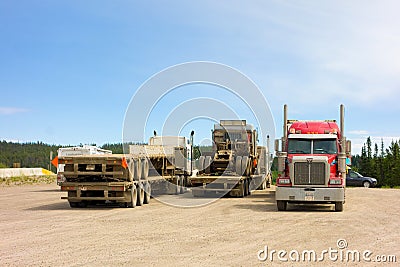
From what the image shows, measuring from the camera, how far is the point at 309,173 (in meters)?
19.3

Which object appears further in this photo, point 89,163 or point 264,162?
point 264,162

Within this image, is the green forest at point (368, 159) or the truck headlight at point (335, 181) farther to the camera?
the green forest at point (368, 159)

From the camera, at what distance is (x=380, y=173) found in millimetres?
110875

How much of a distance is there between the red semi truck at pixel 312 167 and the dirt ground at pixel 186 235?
0.65m

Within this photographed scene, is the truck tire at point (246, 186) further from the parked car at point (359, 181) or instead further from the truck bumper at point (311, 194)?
the parked car at point (359, 181)

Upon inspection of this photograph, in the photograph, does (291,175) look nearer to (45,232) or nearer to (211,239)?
(211,239)

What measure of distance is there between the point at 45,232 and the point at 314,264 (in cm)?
752

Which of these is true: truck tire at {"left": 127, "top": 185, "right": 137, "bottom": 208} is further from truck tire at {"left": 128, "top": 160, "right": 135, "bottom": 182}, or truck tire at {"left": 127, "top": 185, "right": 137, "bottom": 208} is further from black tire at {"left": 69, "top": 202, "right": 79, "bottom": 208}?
black tire at {"left": 69, "top": 202, "right": 79, "bottom": 208}

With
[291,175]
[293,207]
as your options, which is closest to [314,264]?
[291,175]

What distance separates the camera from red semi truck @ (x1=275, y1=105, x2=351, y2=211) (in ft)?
62.8

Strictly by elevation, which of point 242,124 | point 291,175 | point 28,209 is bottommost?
point 28,209

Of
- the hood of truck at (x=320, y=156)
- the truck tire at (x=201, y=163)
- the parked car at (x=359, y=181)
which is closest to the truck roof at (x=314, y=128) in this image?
the hood of truck at (x=320, y=156)

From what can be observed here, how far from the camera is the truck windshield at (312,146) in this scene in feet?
66.0

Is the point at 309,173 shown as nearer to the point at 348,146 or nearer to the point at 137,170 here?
the point at 348,146
